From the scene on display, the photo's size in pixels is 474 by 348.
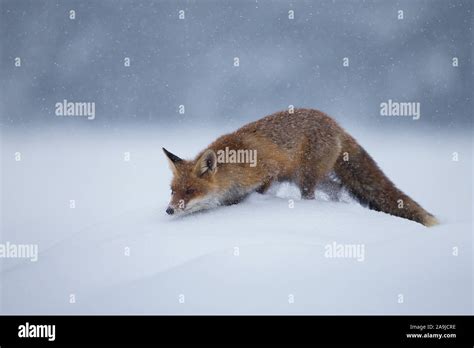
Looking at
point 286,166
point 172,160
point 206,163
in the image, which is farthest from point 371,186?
point 172,160

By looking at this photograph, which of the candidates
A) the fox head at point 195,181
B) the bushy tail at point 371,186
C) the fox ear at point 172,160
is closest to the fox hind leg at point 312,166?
the bushy tail at point 371,186

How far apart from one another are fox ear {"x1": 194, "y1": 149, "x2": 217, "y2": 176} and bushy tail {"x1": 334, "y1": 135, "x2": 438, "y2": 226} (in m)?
1.66

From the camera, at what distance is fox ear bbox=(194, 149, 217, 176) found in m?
5.89

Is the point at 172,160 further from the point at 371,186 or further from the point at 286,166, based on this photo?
the point at 371,186

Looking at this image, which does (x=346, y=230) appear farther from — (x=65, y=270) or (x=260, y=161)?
(x=65, y=270)

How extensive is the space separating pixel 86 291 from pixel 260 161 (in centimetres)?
239

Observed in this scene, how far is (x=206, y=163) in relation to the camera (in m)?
5.95

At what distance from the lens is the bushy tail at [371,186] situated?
6.36 metres

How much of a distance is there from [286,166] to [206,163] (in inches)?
40.2

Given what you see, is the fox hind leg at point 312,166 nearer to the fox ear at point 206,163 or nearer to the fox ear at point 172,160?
the fox ear at point 206,163

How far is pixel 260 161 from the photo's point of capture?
6.22 m

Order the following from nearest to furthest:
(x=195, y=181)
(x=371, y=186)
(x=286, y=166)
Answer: (x=195, y=181)
(x=286, y=166)
(x=371, y=186)

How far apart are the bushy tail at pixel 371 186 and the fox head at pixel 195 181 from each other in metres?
1.68
